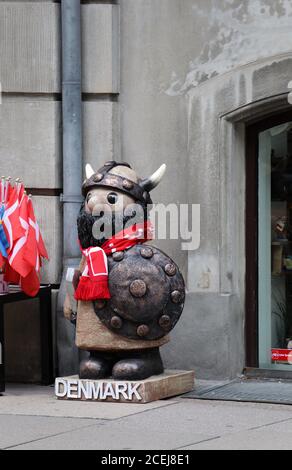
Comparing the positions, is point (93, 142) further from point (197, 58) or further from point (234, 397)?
point (234, 397)

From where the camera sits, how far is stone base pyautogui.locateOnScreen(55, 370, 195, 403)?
8.51 m

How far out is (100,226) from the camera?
8.66 m

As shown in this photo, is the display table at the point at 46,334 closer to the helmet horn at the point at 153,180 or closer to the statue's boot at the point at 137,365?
the statue's boot at the point at 137,365

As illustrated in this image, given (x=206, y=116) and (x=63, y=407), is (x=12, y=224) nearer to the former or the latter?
(x=63, y=407)

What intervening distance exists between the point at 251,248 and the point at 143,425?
2607 millimetres

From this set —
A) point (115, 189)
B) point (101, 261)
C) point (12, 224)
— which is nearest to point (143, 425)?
point (101, 261)

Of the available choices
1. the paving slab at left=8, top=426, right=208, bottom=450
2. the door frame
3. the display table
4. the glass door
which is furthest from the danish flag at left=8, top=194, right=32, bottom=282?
the glass door

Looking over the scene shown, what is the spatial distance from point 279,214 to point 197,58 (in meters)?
1.54

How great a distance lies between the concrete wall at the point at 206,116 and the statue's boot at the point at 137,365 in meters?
0.87

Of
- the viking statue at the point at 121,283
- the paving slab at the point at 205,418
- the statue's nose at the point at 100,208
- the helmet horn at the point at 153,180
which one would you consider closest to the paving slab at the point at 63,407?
the paving slab at the point at 205,418

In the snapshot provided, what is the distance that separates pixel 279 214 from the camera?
32.1 feet

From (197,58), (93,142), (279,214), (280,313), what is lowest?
(280,313)
